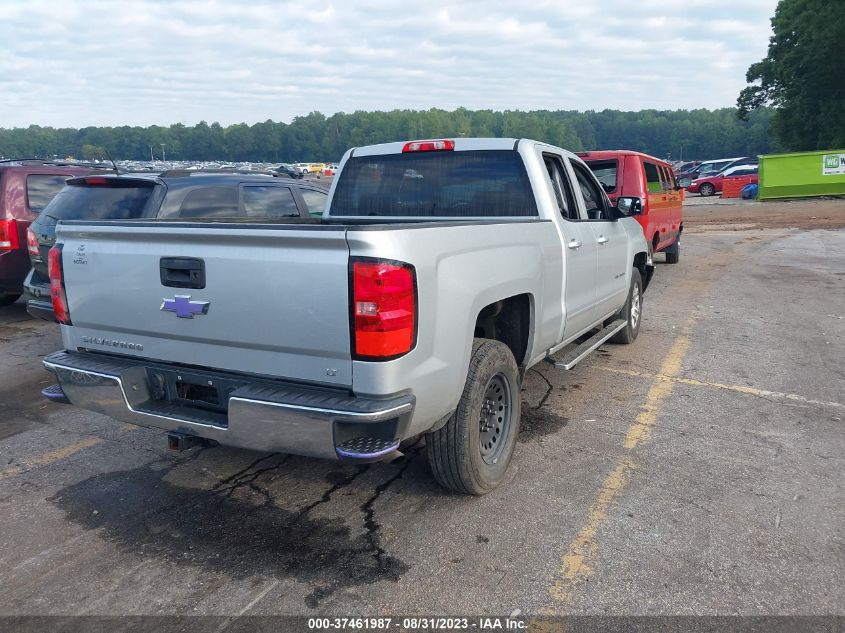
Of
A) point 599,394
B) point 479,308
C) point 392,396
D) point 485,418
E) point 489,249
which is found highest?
point 489,249

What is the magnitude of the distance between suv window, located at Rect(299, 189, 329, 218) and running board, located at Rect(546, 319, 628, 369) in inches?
150

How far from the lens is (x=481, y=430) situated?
3.79m

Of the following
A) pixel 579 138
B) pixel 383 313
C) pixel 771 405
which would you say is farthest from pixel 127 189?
pixel 579 138

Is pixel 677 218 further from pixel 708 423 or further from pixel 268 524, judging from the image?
pixel 268 524

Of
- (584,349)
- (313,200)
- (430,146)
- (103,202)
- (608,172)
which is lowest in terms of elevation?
(584,349)

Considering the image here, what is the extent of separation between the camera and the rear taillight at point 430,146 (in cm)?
468

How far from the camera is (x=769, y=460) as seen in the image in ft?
13.5

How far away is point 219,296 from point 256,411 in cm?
56

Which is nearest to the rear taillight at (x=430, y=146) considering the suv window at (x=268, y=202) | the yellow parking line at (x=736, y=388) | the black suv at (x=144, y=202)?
the black suv at (x=144, y=202)

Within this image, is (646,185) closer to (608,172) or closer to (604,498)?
(608,172)

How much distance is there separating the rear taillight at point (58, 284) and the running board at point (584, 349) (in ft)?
10.0

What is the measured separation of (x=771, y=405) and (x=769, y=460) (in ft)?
3.82

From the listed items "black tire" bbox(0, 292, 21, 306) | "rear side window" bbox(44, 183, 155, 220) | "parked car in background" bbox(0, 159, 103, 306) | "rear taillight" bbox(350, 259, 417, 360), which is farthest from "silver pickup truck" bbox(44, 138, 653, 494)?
"black tire" bbox(0, 292, 21, 306)

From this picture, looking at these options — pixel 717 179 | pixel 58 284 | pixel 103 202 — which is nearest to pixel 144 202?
pixel 103 202
